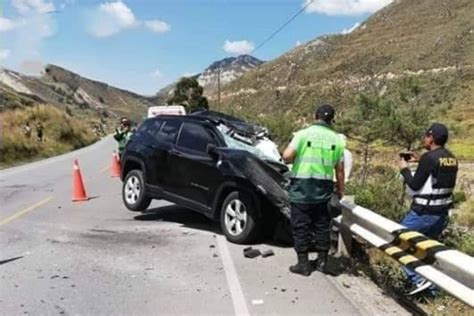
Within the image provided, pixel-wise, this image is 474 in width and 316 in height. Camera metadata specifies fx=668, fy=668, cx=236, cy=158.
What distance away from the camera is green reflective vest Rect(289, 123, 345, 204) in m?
7.53

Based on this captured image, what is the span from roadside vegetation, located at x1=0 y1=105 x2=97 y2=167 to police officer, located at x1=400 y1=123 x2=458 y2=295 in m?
24.3

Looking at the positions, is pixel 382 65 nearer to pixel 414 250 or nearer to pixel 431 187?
pixel 431 187

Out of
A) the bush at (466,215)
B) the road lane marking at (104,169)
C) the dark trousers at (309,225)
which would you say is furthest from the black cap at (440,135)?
the road lane marking at (104,169)

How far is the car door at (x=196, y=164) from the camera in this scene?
9812mm

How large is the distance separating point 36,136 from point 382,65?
7268 centimetres

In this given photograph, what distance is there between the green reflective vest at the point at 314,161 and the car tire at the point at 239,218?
143 centimetres

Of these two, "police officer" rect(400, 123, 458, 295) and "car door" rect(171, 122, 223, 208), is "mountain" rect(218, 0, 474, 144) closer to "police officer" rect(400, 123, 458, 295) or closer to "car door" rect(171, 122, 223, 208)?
"car door" rect(171, 122, 223, 208)

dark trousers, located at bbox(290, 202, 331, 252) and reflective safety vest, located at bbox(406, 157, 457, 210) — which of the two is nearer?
reflective safety vest, located at bbox(406, 157, 457, 210)

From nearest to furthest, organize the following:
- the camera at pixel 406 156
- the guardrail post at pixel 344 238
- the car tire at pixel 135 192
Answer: the camera at pixel 406 156
the guardrail post at pixel 344 238
the car tire at pixel 135 192

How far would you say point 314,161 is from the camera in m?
7.53

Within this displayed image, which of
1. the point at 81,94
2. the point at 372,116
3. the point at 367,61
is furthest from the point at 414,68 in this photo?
the point at 81,94

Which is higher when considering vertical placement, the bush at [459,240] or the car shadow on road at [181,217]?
the bush at [459,240]

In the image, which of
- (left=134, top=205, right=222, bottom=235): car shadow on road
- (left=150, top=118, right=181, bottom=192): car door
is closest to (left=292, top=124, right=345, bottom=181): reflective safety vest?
(left=134, top=205, right=222, bottom=235): car shadow on road

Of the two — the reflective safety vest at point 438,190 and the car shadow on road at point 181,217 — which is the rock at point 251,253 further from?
the reflective safety vest at point 438,190
